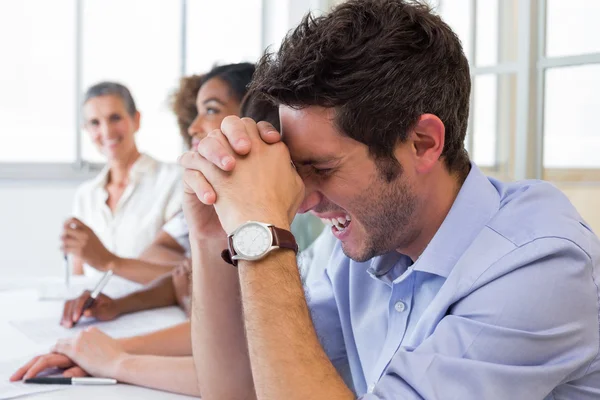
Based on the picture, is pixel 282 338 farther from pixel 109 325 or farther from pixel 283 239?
pixel 109 325

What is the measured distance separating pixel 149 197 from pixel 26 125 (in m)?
1.83

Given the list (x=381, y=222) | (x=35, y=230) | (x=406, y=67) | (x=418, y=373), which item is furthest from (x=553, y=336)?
(x=35, y=230)

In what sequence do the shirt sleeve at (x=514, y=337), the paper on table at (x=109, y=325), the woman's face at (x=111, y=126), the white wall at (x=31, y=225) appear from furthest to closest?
the white wall at (x=31, y=225)
the woman's face at (x=111, y=126)
the paper on table at (x=109, y=325)
the shirt sleeve at (x=514, y=337)

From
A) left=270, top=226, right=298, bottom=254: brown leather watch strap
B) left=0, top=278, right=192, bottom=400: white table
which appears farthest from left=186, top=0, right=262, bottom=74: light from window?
left=270, top=226, right=298, bottom=254: brown leather watch strap

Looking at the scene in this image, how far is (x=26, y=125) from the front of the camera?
4.43 meters

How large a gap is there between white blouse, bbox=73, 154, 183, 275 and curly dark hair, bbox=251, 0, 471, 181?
1838mm

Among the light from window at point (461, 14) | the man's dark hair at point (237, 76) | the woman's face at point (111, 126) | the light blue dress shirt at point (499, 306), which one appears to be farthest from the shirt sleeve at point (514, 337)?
the woman's face at point (111, 126)

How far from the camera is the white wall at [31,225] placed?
4.32 metres

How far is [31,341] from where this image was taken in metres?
1.64

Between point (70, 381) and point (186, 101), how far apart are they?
1614 millimetres

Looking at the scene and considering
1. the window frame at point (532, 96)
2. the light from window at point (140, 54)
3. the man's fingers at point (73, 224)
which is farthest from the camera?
the light from window at point (140, 54)

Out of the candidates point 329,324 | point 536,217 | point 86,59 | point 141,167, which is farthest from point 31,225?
point 536,217

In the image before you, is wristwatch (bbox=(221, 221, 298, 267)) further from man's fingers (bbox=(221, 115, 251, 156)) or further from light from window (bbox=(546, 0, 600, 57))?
light from window (bbox=(546, 0, 600, 57))

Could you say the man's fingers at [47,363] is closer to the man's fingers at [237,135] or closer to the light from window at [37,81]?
the man's fingers at [237,135]
